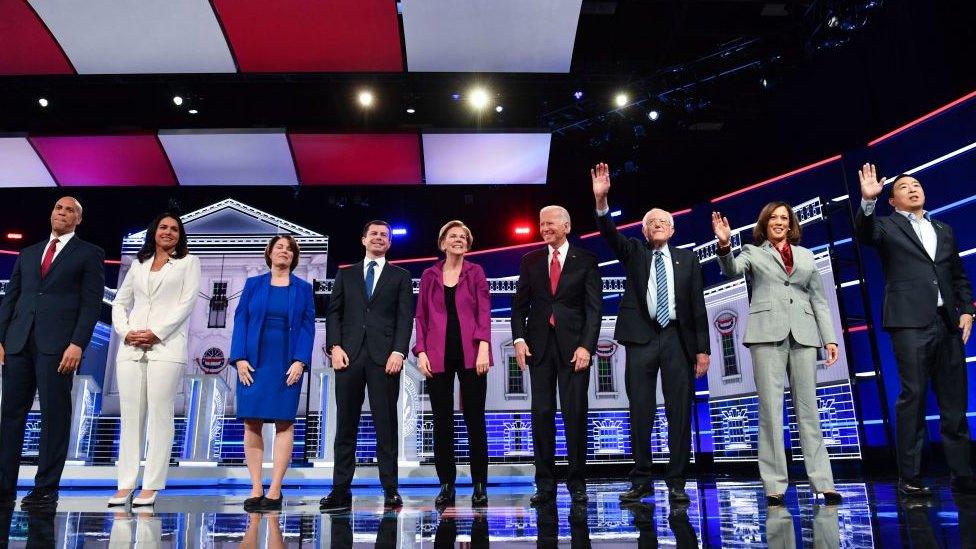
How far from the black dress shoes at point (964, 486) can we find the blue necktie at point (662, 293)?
1793 millimetres

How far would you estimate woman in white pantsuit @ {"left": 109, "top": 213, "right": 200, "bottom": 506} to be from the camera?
3514 mm

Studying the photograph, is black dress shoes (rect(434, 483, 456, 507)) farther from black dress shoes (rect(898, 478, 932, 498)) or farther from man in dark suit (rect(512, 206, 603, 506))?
black dress shoes (rect(898, 478, 932, 498))

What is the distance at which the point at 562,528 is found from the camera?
7.54ft

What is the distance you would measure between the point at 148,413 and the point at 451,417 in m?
1.67

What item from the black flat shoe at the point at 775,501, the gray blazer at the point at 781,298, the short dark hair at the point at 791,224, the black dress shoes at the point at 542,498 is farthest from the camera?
the short dark hair at the point at 791,224

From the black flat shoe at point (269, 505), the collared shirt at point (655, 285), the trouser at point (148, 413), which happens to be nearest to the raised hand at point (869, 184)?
the collared shirt at point (655, 285)

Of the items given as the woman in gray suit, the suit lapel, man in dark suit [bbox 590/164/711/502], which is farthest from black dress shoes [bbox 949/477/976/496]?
man in dark suit [bbox 590/164/711/502]

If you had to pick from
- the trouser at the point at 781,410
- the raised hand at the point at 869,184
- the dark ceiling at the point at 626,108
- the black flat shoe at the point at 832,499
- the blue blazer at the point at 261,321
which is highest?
the dark ceiling at the point at 626,108

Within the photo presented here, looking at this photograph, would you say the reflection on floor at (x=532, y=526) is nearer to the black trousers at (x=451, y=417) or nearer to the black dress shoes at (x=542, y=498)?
the black dress shoes at (x=542, y=498)

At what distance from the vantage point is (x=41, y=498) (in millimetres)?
3482

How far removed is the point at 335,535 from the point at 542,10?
15.6 feet

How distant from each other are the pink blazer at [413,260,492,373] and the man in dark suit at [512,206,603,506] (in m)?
0.21

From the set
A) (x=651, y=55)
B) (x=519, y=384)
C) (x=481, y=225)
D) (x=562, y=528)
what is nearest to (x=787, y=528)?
(x=562, y=528)

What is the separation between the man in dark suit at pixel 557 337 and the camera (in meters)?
3.58
